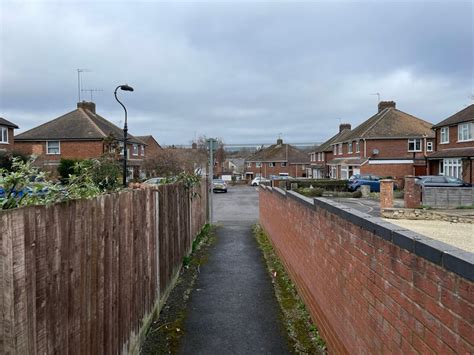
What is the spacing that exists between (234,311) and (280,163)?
67511 millimetres

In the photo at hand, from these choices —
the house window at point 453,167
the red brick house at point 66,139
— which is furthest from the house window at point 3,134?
the house window at point 453,167

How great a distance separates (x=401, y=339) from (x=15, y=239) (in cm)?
251

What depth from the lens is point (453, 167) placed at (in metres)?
32.0

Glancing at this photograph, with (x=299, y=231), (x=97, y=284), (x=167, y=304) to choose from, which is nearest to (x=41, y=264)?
(x=97, y=284)

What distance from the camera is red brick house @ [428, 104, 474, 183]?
2975 centimetres

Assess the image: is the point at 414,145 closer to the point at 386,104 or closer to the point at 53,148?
the point at 386,104

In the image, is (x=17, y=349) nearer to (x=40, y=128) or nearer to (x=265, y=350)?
(x=265, y=350)

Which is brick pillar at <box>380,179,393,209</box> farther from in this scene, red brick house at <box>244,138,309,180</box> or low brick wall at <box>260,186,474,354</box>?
red brick house at <box>244,138,309,180</box>

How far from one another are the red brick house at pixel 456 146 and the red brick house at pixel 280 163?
36681 mm

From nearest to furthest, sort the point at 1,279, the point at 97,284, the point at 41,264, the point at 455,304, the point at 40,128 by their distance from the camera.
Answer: the point at 455,304 < the point at 1,279 < the point at 41,264 < the point at 97,284 < the point at 40,128

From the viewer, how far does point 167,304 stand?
6250 millimetres

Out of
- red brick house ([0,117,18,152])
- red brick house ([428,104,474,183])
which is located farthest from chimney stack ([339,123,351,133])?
red brick house ([0,117,18,152])

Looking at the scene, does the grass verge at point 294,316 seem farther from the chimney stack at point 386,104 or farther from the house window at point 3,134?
the chimney stack at point 386,104

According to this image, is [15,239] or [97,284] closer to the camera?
[15,239]
